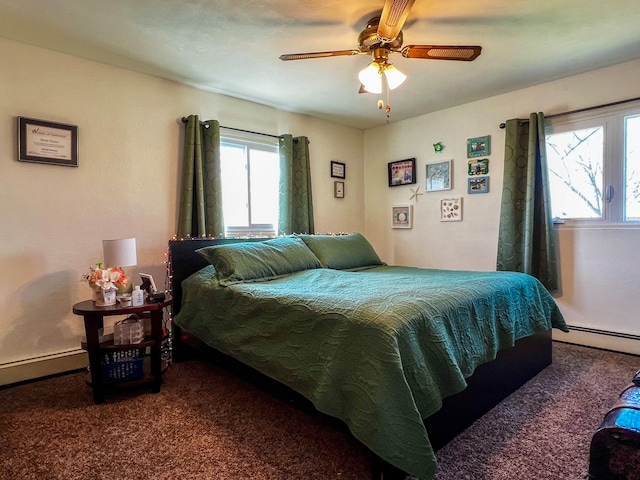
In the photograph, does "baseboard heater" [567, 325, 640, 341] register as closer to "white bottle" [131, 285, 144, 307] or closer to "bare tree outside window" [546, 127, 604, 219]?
"bare tree outside window" [546, 127, 604, 219]

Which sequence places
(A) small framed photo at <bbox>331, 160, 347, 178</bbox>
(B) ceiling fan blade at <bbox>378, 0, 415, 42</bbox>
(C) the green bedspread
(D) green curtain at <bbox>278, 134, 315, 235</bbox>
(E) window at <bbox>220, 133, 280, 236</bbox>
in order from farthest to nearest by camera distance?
1. (A) small framed photo at <bbox>331, 160, 347, 178</bbox>
2. (D) green curtain at <bbox>278, 134, 315, 235</bbox>
3. (E) window at <bbox>220, 133, 280, 236</bbox>
4. (B) ceiling fan blade at <bbox>378, 0, 415, 42</bbox>
5. (C) the green bedspread

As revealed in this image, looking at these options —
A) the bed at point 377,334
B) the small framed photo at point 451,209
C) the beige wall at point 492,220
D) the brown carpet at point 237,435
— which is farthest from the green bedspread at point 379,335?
the small framed photo at point 451,209

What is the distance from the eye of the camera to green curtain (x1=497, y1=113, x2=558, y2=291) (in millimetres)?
3160

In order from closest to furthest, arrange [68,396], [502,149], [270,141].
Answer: [68,396]
[502,149]
[270,141]

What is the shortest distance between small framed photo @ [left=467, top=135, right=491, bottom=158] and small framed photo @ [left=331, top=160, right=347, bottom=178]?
1.44 meters

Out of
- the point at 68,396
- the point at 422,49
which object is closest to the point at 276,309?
the point at 68,396

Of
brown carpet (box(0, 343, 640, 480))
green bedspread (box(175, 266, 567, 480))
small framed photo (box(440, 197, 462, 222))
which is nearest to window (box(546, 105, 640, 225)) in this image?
small framed photo (box(440, 197, 462, 222))

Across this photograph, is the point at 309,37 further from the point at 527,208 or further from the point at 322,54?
the point at 527,208

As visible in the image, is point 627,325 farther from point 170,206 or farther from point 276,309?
point 170,206

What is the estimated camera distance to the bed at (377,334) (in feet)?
4.44

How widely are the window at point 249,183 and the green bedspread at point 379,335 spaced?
3.86 ft

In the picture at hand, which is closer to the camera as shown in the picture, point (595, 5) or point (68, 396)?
point (595, 5)

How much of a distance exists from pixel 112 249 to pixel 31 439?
Answer: 1.08 metres

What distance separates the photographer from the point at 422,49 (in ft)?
6.73
